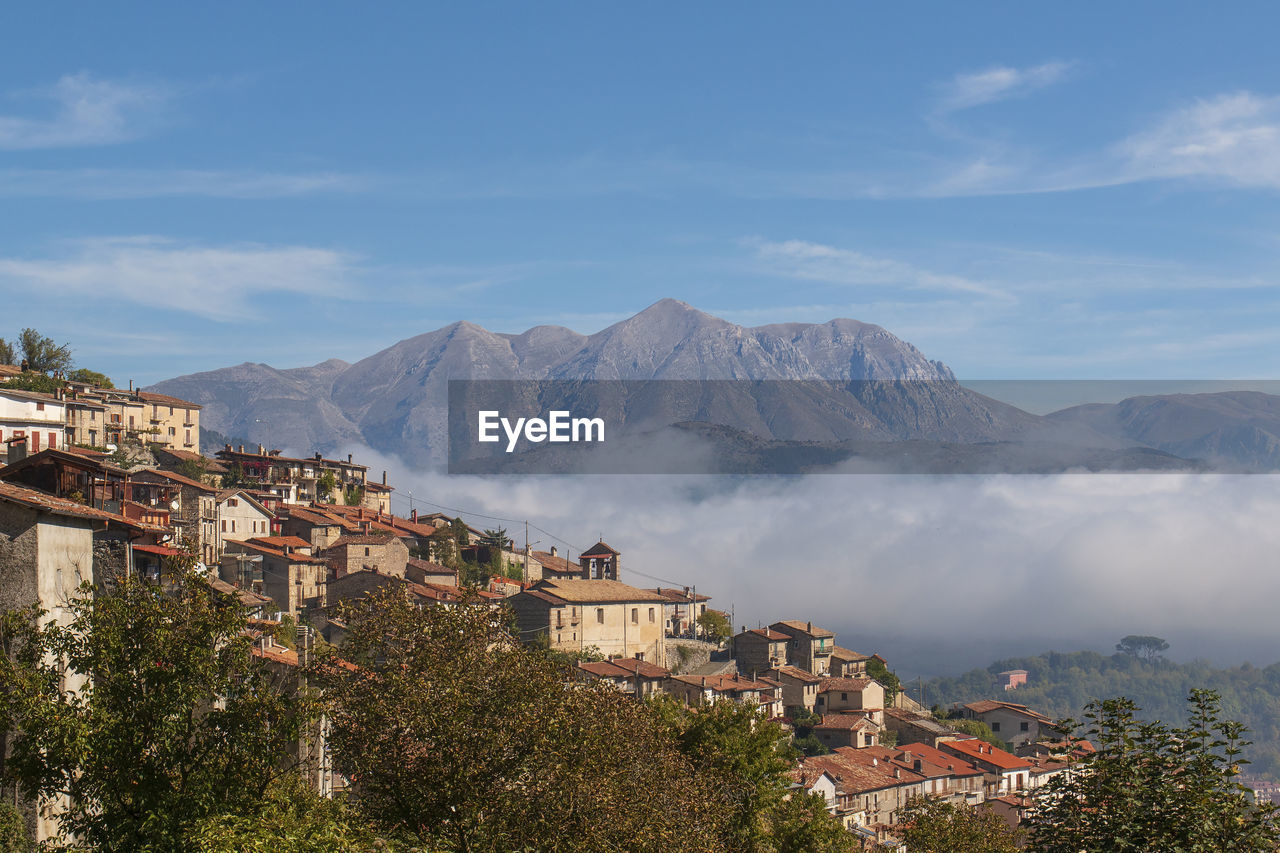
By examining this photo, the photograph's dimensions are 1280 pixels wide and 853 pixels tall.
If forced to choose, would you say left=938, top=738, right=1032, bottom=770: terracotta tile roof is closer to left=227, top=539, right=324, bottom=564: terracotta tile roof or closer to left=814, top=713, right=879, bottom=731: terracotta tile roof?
left=814, top=713, right=879, bottom=731: terracotta tile roof

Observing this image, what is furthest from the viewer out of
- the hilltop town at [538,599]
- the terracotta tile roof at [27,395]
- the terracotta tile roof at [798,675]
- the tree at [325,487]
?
the tree at [325,487]

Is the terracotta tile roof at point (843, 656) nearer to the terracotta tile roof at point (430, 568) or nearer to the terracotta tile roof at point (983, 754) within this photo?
the terracotta tile roof at point (983, 754)

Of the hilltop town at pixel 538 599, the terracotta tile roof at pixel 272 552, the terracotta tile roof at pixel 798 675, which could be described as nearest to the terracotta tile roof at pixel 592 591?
the hilltop town at pixel 538 599

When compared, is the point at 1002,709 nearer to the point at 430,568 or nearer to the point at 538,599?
the point at 538,599

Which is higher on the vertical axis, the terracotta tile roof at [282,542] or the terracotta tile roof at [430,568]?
the terracotta tile roof at [282,542]

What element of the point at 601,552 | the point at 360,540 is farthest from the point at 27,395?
the point at 601,552

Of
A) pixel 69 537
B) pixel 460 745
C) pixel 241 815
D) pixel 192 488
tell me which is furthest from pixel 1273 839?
pixel 192 488

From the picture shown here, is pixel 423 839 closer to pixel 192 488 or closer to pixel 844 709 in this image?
pixel 192 488
